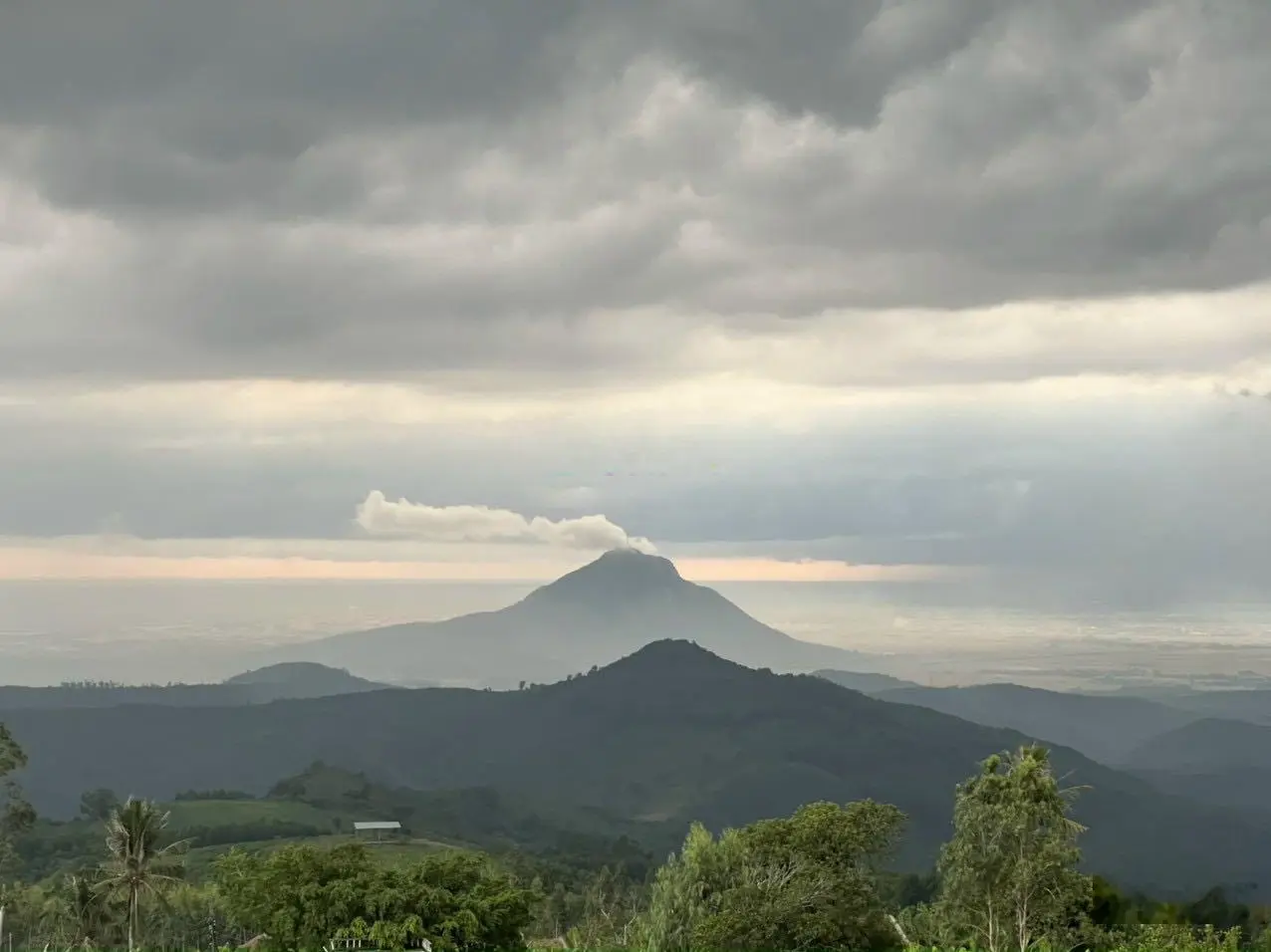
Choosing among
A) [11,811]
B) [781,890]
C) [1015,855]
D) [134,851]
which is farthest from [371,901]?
[11,811]

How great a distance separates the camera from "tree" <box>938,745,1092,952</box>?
2085 inches

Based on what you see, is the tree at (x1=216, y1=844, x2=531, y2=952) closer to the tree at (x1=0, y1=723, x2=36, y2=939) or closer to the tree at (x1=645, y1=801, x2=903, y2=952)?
the tree at (x1=645, y1=801, x2=903, y2=952)

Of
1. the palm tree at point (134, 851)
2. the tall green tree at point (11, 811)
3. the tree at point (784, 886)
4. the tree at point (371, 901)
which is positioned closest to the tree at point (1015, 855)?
the tree at point (784, 886)

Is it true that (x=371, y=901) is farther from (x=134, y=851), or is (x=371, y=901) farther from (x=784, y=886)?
(x=134, y=851)

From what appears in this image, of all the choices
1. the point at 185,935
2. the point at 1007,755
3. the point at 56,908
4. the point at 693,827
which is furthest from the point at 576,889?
the point at 1007,755

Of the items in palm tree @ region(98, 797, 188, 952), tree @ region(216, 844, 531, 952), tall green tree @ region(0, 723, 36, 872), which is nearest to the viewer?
tree @ region(216, 844, 531, 952)

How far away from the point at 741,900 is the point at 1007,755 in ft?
42.6

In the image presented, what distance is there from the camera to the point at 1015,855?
177 feet

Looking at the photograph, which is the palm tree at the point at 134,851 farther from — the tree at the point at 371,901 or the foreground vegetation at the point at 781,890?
the tree at the point at 371,901

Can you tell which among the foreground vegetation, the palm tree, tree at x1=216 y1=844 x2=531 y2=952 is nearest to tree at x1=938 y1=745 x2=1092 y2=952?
the foreground vegetation

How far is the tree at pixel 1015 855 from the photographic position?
5297 centimetres

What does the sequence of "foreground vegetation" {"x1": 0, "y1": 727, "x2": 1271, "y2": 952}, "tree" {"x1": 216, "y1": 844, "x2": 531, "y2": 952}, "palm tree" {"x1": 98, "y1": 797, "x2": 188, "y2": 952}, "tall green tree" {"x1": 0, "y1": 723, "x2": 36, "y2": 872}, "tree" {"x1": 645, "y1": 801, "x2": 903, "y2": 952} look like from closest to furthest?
1. "tree" {"x1": 216, "y1": 844, "x2": 531, "y2": 952}
2. "foreground vegetation" {"x1": 0, "y1": 727, "x2": 1271, "y2": 952}
3. "tree" {"x1": 645, "y1": 801, "x2": 903, "y2": 952}
4. "palm tree" {"x1": 98, "y1": 797, "x2": 188, "y2": 952}
5. "tall green tree" {"x1": 0, "y1": 723, "x2": 36, "y2": 872}

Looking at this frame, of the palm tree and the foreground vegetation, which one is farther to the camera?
the palm tree

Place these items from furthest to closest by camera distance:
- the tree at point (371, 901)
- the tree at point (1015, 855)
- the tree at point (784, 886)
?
the tree at point (784, 886) → the tree at point (371, 901) → the tree at point (1015, 855)
